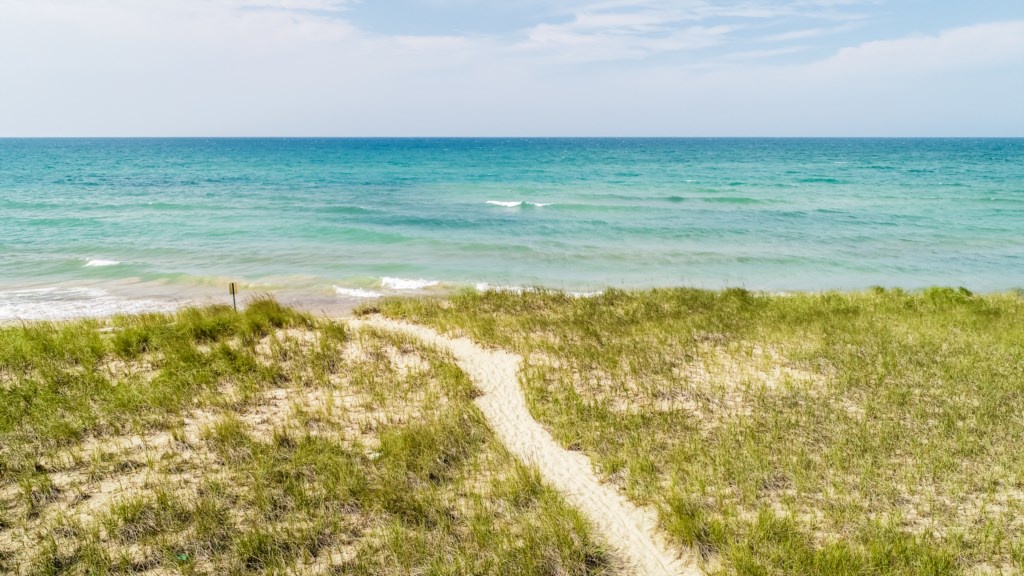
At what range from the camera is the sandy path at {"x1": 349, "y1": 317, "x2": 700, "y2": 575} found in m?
6.18

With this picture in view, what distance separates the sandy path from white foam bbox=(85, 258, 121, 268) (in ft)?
62.7

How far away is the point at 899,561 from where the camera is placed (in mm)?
5777

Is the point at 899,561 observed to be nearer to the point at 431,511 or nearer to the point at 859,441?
the point at 859,441

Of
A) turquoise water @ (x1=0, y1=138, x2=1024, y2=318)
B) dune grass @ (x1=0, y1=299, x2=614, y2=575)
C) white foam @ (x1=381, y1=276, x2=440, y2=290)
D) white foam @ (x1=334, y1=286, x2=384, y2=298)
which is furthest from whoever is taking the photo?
turquoise water @ (x1=0, y1=138, x2=1024, y2=318)

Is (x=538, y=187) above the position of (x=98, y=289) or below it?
above

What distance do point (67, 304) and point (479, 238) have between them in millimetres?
17420

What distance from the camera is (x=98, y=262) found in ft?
77.8

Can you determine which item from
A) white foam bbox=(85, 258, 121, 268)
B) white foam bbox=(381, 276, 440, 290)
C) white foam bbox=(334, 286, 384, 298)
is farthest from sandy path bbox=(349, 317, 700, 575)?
white foam bbox=(85, 258, 121, 268)

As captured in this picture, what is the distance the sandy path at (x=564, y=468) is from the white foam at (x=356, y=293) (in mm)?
8289

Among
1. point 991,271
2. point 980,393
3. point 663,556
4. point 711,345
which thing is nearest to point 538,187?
point 991,271

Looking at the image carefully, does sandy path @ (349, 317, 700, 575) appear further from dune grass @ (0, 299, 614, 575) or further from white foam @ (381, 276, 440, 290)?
white foam @ (381, 276, 440, 290)

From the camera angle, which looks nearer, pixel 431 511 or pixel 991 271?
pixel 431 511

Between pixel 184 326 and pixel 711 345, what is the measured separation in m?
11.9

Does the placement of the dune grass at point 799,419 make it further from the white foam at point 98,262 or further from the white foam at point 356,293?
the white foam at point 98,262
